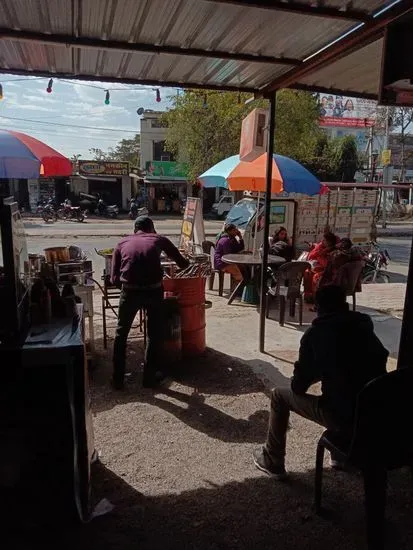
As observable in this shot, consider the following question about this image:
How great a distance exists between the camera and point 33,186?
31.7 metres

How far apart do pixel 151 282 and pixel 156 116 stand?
31.2 metres

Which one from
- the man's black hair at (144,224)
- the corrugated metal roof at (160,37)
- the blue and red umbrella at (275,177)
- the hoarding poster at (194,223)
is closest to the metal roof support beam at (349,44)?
the corrugated metal roof at (160,37)

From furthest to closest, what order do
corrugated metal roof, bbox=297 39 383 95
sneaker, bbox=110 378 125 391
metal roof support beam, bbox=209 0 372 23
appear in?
sneaker, bbox=110 378 125 391
corrugated metal roof, bbox=297 39 383 95
metal roof support beam, bbox=209 0 372 23

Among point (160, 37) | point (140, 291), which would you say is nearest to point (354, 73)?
point (160, 37)

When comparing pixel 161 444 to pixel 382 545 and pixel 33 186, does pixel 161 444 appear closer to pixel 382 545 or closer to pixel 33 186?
pixel 382 545

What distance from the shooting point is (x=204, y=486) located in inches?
118

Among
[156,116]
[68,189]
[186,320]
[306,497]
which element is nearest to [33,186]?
[68,189]

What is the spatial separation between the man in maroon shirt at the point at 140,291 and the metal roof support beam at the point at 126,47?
1.64 metres

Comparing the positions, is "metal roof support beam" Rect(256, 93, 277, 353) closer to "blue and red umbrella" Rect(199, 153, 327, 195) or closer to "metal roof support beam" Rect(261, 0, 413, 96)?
"metal roof support beam" Rect(261, 0, 413, 96)

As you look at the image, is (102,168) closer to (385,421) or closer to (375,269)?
(375,269)

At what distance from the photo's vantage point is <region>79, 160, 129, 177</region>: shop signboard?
1253 inches

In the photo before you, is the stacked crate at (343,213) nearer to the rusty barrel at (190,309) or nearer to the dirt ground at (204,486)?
the rusty barrel at (190,309)

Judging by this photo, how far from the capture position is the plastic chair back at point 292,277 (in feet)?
21.8

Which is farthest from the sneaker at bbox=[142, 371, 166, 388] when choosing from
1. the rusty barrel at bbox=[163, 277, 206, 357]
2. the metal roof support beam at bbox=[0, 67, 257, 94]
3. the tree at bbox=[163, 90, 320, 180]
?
the tree at bbox=[163, 90, 320, 180]
